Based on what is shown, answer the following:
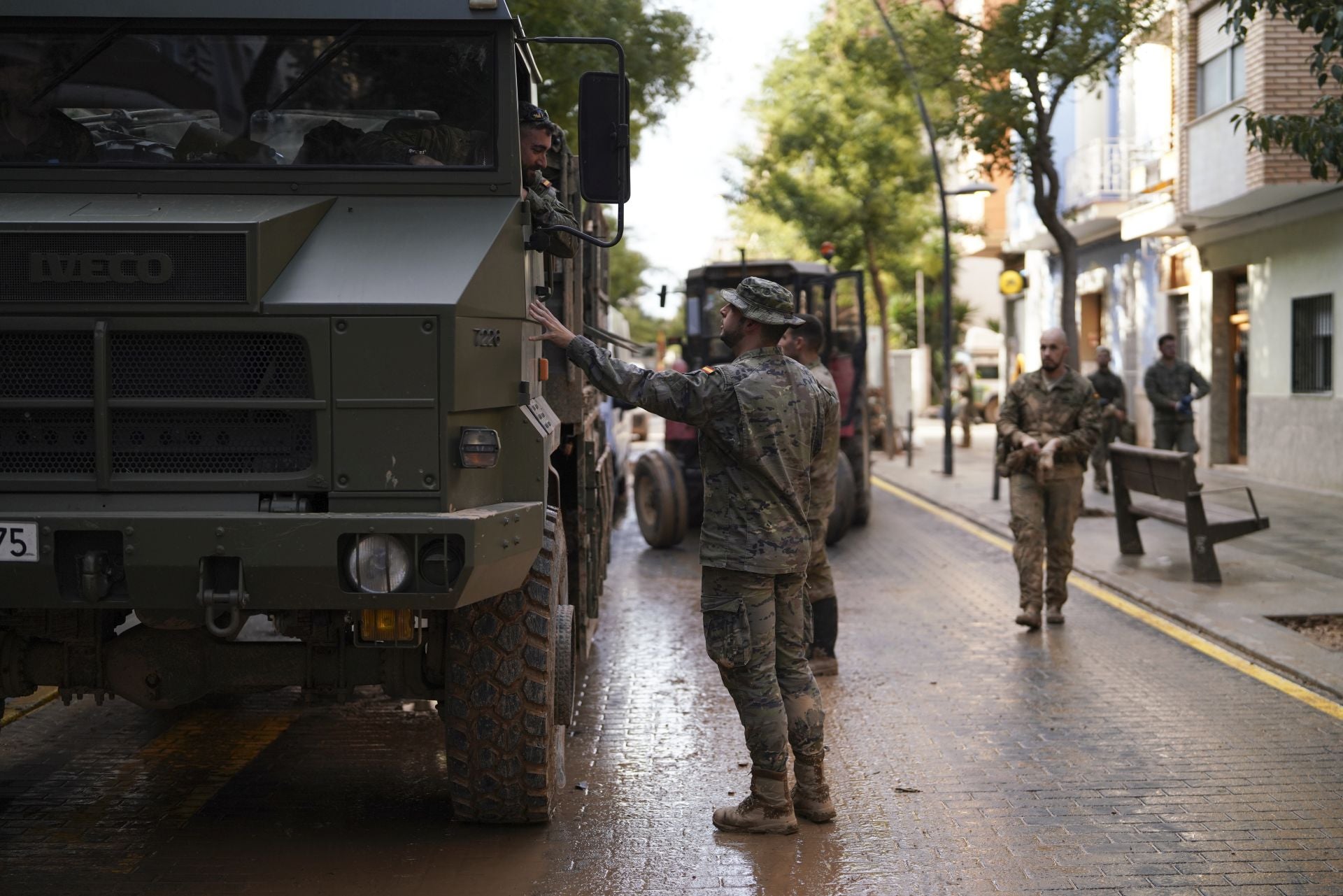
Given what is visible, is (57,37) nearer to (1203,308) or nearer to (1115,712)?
(1115,712)

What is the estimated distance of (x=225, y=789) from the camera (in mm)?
6176

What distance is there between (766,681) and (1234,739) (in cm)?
265

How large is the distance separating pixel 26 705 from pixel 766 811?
4021mm

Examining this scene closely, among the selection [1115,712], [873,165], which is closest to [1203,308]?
[873,165]

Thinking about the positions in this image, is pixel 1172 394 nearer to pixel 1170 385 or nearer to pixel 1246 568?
pixel 1170 385

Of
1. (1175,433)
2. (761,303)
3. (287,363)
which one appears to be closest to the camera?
(287,363)

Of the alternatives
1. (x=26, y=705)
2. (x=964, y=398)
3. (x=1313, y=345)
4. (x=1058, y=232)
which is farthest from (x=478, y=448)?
(x=964, y=398)

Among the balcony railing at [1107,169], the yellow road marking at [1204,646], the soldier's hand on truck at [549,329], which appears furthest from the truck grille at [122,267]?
the balcony railing at [1107,169]

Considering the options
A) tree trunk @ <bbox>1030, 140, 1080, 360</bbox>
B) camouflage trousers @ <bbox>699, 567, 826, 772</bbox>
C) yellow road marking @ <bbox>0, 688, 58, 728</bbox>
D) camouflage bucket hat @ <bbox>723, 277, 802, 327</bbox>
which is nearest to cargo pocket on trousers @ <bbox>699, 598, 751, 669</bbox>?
camouflage trousers @ <bbox>699, 567, 826, 772</bbox>

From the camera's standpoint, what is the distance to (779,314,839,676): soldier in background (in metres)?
8.00

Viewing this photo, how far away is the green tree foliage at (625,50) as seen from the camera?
560 inches

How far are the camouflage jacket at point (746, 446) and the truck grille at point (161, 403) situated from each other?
1088mm

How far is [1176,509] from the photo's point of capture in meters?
12.9

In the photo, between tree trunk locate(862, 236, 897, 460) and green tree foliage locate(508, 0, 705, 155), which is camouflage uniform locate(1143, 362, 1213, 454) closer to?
green tree foliage locate(508, 0, 705, 155)
